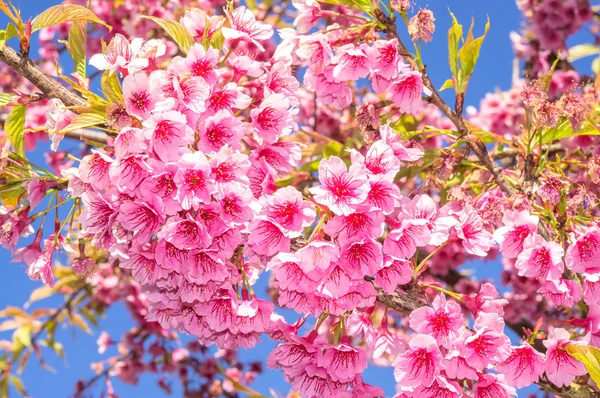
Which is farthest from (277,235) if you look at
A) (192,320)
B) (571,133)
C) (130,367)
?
(130,367)

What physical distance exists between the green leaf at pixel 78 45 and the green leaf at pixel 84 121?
37cm

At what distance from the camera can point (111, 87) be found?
193 cm

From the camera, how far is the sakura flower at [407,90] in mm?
2172

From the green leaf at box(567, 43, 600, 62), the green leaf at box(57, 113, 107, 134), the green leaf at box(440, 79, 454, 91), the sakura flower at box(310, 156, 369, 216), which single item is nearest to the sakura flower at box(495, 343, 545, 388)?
the sakura flower at box(310, 156, 369, 216)

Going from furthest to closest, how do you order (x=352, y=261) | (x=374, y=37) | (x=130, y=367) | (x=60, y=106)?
(x=130, y=367)
(x=374, y=37)
(x=60, y=106)
(x=352, y=261)

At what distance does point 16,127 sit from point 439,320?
1.41 m

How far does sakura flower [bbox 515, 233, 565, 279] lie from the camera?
201 cm

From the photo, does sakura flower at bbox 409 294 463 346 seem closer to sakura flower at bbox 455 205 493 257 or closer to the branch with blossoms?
the branch with blossoms

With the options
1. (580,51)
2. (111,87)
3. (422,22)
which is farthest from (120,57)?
(580,51)

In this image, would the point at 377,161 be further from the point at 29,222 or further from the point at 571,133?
the point at 29,222

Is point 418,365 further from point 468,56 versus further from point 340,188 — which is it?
point 468,56

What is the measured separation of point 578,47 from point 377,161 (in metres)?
3.61

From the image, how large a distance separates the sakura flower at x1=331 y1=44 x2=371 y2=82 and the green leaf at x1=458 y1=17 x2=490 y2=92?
33 centimetres

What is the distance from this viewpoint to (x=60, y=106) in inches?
79.6
